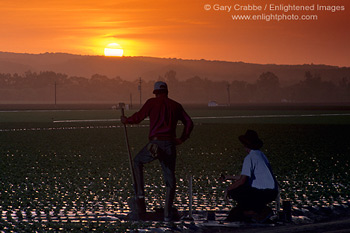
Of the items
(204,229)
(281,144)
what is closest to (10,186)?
(204,229)

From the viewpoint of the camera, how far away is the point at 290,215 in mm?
9594

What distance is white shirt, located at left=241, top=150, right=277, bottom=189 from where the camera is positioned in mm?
9180

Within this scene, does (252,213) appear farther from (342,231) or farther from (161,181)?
(161,181)

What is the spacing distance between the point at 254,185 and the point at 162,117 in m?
1.53

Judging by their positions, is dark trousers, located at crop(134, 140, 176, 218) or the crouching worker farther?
dark trousers, located at crop(134, 140, 176, 218)

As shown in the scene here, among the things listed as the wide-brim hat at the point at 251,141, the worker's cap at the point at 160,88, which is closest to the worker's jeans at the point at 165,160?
the worker's cap at the point at 160,88

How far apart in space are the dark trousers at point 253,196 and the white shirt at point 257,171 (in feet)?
0.22

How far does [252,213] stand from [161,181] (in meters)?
5.73

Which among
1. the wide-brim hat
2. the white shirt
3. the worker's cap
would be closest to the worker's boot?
the white shirt

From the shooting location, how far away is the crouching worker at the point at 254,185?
30.2 ft

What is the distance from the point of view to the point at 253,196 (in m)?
9.30

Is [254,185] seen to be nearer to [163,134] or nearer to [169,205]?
[169,205]

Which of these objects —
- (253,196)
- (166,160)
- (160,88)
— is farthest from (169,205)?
(160,88)

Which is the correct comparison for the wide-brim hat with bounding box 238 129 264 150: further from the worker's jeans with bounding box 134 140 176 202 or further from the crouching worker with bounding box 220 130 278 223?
the worker's jeans with bounding box 134 140 176 202
